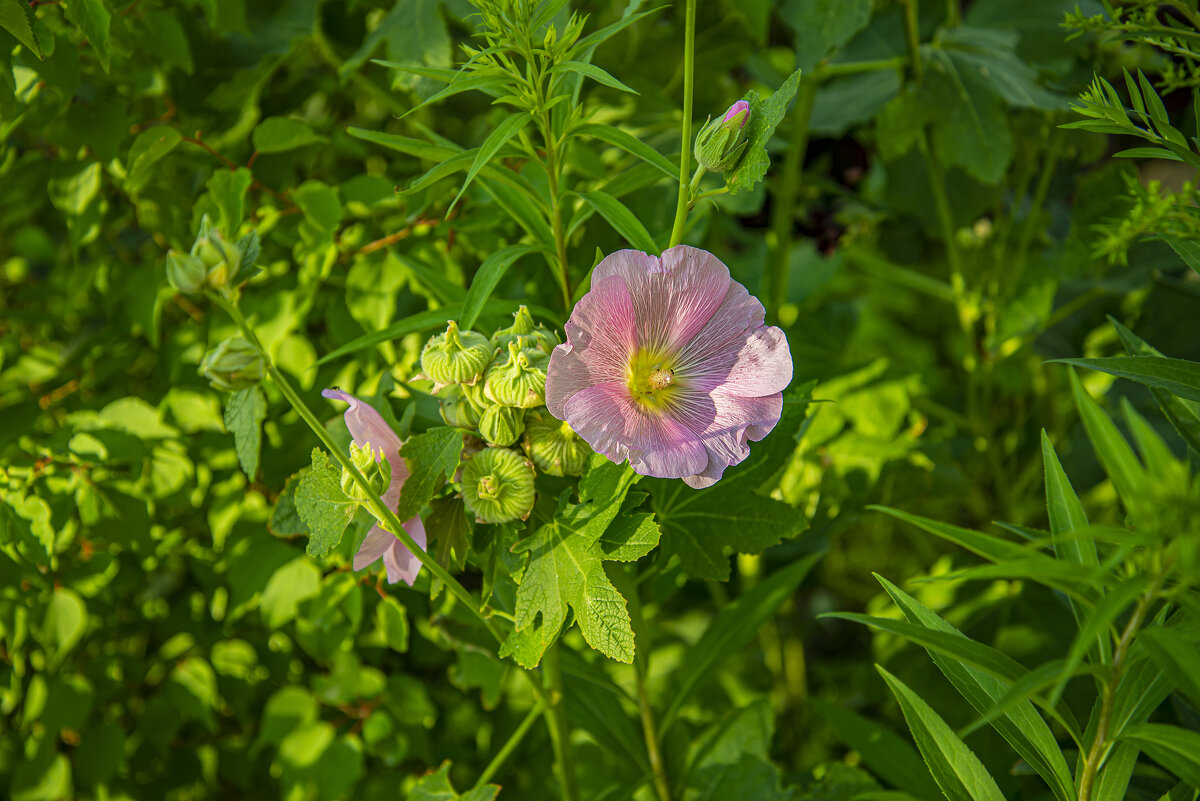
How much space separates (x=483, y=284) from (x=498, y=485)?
0.44 ft

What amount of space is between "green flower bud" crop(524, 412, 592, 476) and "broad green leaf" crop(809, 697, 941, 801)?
471 millimetres

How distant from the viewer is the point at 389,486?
0.58m

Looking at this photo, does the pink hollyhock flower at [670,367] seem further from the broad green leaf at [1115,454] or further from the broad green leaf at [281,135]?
the broad green leaf at [281,135]

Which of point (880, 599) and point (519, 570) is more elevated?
point (519, 570)

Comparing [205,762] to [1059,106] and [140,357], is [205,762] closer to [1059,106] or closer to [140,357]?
[140,357]

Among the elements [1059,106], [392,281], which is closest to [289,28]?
[392,281]

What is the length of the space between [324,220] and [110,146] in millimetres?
236

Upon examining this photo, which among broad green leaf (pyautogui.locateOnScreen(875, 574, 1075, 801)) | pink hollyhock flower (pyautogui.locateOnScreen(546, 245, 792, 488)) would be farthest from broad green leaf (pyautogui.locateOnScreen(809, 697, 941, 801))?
pink hollyhock flower (pyautogui.locateOnScreen(546, 245, 792, 488))

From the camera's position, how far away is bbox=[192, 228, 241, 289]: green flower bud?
52 cm

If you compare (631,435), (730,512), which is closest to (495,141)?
(631,435)

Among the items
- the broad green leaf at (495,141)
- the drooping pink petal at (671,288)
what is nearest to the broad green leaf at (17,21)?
the broad green leaf at (495,141)

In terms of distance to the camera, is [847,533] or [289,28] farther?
[847,533]

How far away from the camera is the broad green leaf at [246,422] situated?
0.56 m

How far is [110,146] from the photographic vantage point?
872mm
